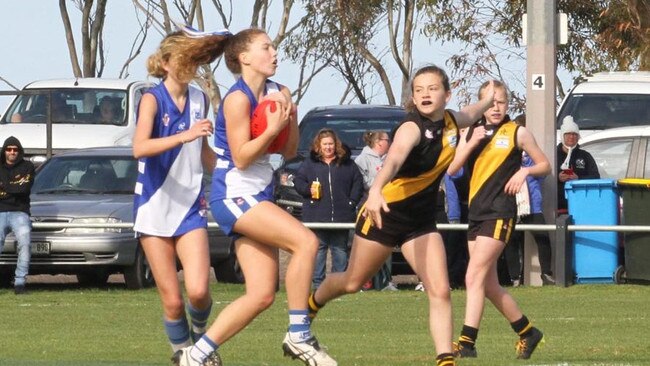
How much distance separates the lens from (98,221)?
18766mm

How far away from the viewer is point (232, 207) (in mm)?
8625

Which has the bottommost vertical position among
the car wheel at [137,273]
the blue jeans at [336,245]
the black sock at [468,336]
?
the car wheel at [137,273]

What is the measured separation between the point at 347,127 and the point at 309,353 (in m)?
13.4

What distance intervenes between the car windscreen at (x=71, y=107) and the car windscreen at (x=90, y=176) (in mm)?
3241

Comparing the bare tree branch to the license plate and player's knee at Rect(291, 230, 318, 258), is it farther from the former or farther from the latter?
player's knee at Rect(291, 230, 318, 258)

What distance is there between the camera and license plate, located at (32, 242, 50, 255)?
61.5ft

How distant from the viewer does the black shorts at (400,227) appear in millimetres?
9484

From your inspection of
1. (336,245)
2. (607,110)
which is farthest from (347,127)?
(336,245)

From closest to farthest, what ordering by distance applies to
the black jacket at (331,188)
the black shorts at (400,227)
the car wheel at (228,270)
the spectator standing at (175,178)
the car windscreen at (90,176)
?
the spectator standing at (175,178)
the black shorts at (400,227)
the black jacket at (331,188)
the car windscreen at (90,176)
the car wheel at (228,270)

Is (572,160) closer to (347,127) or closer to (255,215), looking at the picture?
(347,127)

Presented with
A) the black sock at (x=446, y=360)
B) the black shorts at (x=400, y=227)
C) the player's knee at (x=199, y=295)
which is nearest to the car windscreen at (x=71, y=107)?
the black shorts at (x=400, y=227)

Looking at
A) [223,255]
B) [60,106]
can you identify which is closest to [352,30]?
[60,106]

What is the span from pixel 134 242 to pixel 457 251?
148 inches

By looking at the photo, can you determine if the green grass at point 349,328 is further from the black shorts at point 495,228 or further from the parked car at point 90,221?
the black shorts at point 495,228
